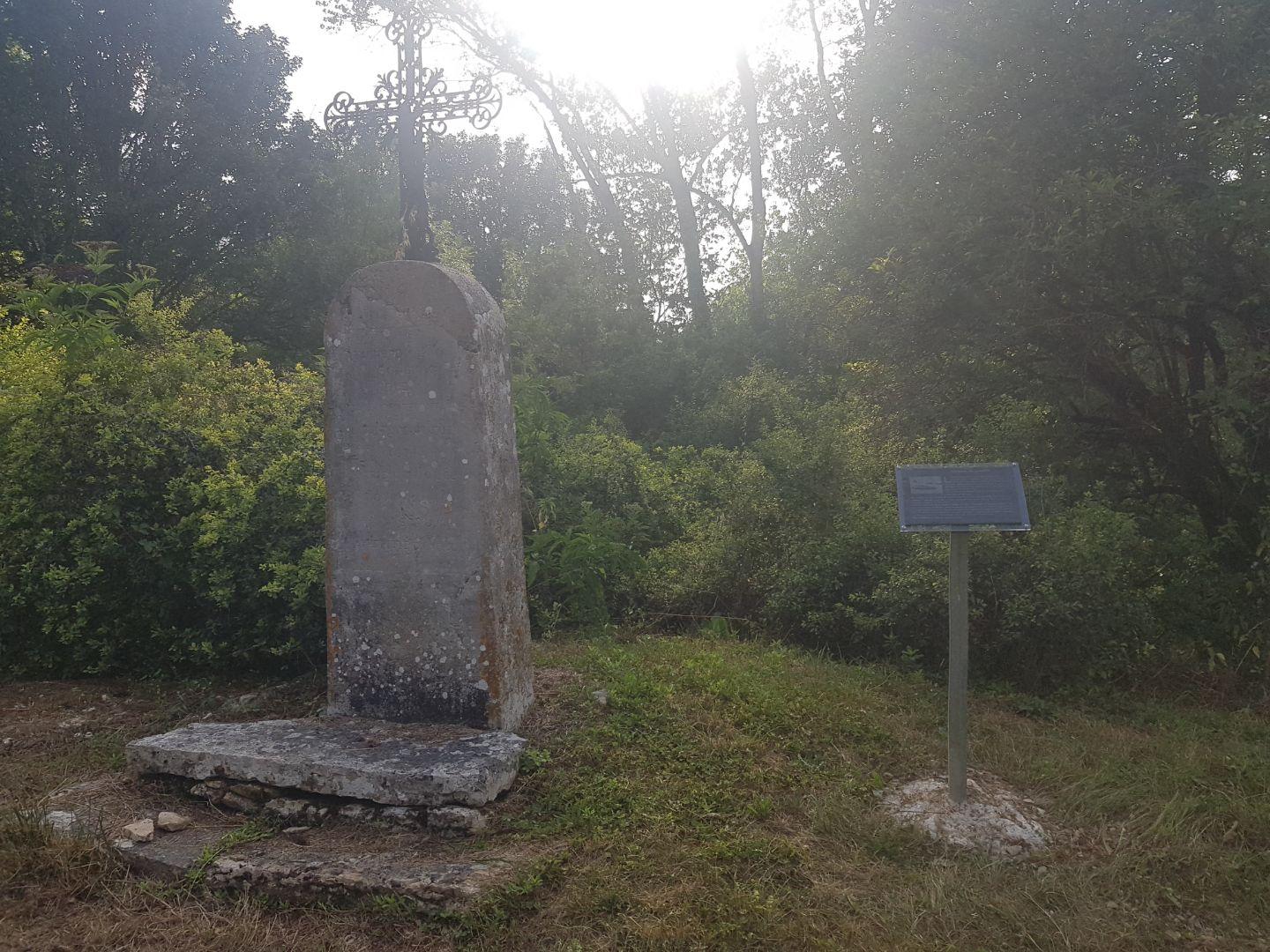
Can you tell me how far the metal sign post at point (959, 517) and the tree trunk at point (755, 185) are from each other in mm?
13959

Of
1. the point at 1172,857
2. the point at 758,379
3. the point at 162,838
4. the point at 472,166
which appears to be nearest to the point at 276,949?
the point at 162,838

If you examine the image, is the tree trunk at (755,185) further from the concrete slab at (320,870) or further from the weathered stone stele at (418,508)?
the concrete slab at (320,870)

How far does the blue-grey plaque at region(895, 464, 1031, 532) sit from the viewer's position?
13.3ft

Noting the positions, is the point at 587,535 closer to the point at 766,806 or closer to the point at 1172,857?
the point at 766,806

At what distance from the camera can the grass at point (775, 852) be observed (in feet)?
10.4

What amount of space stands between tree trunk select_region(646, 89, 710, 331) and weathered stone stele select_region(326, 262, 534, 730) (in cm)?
1543

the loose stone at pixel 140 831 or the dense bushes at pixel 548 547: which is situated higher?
the dense bushes at pixel 548 547

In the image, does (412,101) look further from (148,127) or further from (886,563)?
(148,127)

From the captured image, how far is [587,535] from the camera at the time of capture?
693cm

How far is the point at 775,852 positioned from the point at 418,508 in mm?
2287

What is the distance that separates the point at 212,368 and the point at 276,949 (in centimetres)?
548

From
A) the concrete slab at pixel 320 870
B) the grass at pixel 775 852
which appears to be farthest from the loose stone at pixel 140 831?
the grass at pixel 775 852

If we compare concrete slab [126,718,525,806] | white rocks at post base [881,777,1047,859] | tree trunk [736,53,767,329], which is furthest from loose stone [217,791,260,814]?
tree trunk [736,53,767,329]

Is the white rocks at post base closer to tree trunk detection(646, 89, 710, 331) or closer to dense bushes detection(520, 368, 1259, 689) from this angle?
dense bushes detection(520, 368, 1259, 689)
